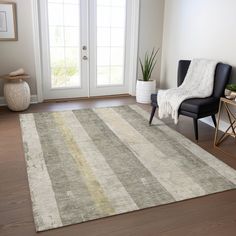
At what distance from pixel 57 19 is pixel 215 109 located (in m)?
2.78

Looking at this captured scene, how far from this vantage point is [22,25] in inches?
171

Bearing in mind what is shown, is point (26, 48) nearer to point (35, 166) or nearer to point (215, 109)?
point (35, 166)

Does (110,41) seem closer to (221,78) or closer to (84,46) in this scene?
(84,46)

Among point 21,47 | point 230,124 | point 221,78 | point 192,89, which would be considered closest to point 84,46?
point 21,47

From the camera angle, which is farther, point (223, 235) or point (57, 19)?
point (57, 19)

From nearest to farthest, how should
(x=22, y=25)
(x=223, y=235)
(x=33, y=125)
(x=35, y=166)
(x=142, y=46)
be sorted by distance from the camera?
(x=223, y=235), (x=35, y=166), (x=33, y=125), (x=22, y=25), (x=142, y=46)

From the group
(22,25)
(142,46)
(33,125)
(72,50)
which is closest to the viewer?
(33,125)

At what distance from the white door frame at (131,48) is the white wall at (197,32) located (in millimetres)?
512

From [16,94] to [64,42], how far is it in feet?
3.85

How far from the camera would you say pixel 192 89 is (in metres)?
3.76

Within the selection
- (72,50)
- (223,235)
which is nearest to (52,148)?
(223,235)

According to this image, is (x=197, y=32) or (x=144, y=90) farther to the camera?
(x=144, y=90)

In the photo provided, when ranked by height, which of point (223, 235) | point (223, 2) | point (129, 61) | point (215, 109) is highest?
point (223, 2)

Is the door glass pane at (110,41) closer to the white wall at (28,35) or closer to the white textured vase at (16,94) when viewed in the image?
the white wall at (28,35)
